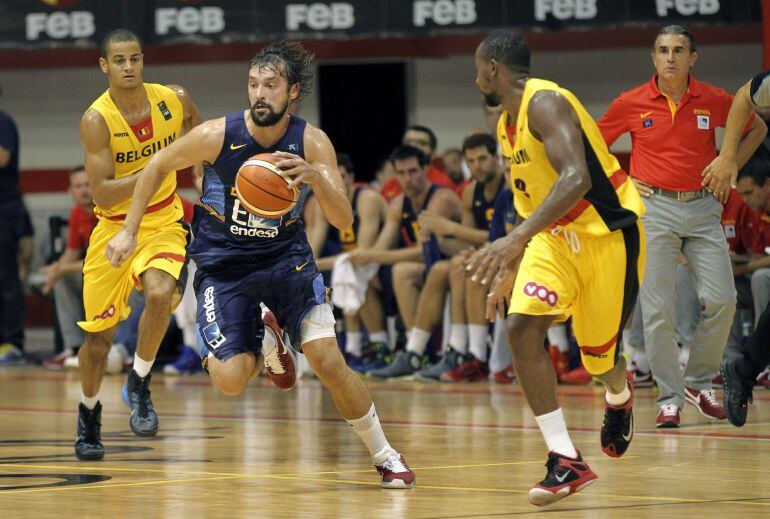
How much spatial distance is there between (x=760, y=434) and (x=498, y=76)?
122 inches

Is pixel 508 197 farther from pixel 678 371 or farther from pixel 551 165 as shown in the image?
pixel 551 165

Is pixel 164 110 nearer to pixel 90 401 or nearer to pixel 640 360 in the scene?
pixel 90 401

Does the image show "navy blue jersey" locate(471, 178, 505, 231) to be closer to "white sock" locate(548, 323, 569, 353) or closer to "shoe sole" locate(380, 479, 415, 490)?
"white sock" locate(548, 323, 569, 353)

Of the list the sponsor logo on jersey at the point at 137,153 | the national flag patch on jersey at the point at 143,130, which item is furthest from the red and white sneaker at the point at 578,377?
the national flag patch on jersey at the point at 143,130

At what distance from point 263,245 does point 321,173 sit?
578 mm

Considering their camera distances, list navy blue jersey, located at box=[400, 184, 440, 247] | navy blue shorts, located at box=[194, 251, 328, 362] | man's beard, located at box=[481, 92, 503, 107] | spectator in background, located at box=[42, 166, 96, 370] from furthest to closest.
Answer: spectator in background, located at box=[42, 166, 96, 370] → navy blue jersey, located at box=[400, 184, 440, 247] → navy blue shorts, located at box=[194, 251, 328, 362] → man's beard, located at box=[481, 92, 503, 107]

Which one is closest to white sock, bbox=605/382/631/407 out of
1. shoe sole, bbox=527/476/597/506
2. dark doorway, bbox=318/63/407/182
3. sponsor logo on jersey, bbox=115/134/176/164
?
shoe sole, bbox=527/476/597/506

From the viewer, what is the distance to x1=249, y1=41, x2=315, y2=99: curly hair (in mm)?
6211

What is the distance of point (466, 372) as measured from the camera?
37.4 ft

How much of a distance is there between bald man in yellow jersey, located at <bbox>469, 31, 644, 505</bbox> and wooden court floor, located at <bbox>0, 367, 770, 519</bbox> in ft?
1.59

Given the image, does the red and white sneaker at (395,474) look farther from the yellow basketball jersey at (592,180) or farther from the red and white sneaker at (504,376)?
the red and white sneaker at (504,376)

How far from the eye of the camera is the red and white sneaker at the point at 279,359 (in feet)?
22.4

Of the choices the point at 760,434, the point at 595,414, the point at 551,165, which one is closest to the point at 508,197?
the point at 595,414

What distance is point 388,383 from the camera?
37.5 feet
